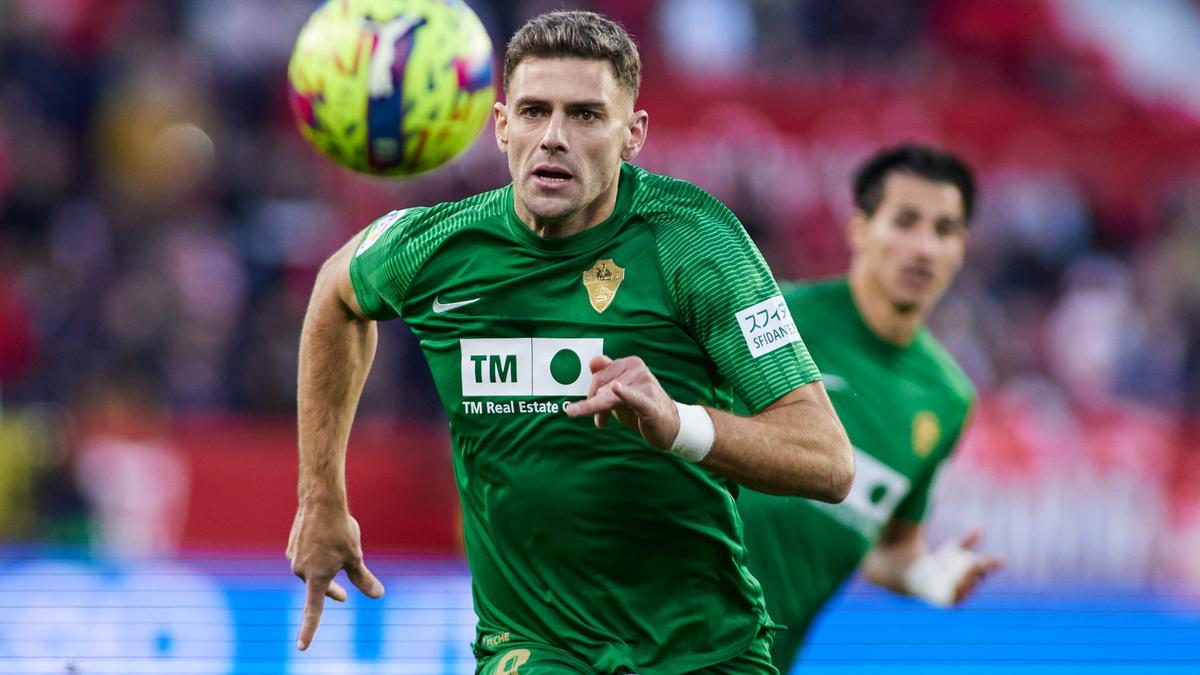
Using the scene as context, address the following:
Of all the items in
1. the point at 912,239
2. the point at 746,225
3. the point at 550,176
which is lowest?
the point at 746,225

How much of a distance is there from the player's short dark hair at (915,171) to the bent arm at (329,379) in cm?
281

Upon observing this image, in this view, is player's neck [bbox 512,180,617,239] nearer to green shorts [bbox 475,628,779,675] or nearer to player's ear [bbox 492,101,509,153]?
player's ear [bbox 492,101,509,153]

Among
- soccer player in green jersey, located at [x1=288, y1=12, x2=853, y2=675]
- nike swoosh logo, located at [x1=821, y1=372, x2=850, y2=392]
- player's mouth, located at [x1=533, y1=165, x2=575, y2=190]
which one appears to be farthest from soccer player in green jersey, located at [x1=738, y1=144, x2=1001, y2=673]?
player's mouth, located at [x1=533, y1=165, x2=575, y2=190]

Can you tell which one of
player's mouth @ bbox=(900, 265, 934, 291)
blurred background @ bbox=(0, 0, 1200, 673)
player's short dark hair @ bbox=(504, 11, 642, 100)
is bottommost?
blurred background @ bbox=(0, 0, 1200, 673)

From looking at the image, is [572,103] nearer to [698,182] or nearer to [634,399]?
[634,399]

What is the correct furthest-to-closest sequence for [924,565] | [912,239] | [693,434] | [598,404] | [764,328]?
[912,239] → [924,565] → [764,328] → [693,434] → [598,404]

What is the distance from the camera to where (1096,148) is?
16.4m

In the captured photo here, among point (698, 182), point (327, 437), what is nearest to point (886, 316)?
point (327, 437)

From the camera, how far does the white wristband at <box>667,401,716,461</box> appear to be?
362cm

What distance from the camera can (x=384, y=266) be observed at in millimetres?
4340

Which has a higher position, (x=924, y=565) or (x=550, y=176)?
(x=550, y=176)

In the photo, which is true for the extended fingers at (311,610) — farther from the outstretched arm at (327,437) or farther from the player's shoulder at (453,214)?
the player's shoulder at (453,214)

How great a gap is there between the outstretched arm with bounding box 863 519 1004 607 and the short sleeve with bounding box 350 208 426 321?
2.65m

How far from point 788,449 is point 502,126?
4.01 feet
